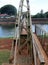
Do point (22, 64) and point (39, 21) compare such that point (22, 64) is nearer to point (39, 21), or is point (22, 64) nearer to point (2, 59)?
point (2, 59)

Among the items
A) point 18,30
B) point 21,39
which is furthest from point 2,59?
point 18,30

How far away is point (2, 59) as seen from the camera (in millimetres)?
7262

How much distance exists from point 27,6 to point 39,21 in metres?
27.6

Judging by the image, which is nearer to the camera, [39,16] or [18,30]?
[18,30]

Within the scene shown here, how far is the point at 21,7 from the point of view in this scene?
4910 millimetres

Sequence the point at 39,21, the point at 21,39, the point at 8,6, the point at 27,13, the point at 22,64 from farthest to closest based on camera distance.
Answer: the point at 8,6
the point at 39,21
the point at 21,39
the point at 27,13
the point at 22,64

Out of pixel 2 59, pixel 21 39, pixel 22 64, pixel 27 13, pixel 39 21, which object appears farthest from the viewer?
pixel 39 21

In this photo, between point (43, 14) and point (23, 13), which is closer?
point (23, 13)

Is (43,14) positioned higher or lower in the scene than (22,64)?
higher

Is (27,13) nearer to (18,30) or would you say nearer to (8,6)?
(18,30)

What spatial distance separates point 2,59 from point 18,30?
261 centimetres

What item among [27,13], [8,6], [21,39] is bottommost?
[21,39]

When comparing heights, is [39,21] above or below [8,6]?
below

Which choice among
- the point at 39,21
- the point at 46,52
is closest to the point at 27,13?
the point at 46,52
